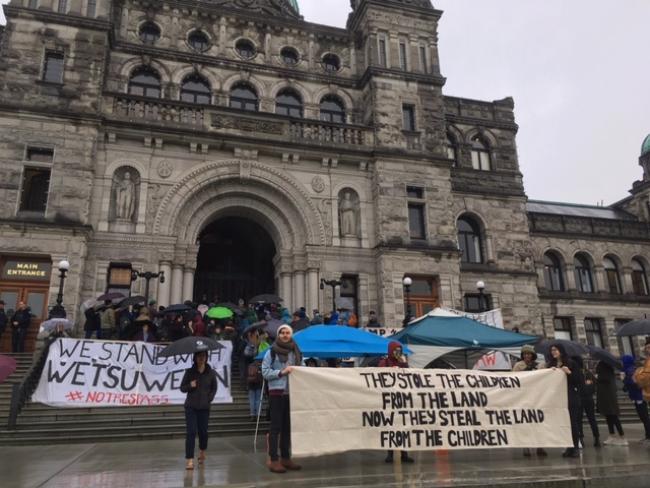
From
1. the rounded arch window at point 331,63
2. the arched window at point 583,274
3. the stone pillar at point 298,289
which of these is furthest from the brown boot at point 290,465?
the arched window at point 583,274

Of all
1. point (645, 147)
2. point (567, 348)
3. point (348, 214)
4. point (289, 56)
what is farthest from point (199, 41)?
point (645, 147)

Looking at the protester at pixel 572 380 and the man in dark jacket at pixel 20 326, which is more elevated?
the man in dark jacket at pixel 20 326

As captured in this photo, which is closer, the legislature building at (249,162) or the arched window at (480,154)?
the legislature building at (249,162)

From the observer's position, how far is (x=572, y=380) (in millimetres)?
9266

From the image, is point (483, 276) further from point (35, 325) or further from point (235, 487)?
point (235, 487)

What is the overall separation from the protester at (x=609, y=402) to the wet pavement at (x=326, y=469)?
0.37 metres

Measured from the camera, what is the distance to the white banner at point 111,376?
12.1 meters

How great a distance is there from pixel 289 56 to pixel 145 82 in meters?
6.82

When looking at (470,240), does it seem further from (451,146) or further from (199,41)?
(199,41)

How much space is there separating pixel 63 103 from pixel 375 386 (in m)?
17.0

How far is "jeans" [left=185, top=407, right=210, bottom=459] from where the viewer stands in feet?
24.0

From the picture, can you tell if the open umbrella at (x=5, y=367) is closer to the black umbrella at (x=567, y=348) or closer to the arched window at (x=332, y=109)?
the black umbrella at (x=567, y=348)

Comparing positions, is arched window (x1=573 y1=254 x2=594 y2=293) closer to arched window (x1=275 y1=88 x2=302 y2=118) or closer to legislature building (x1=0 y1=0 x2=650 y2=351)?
legislature building (x1=0 y1=0 x2=650 y2=351)

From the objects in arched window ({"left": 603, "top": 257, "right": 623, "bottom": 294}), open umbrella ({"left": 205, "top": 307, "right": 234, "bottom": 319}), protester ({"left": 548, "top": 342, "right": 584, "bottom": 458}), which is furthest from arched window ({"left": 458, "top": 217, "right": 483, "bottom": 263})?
protester ({"left": 548, "top": 342, "right": 584, "bottom": 458})
